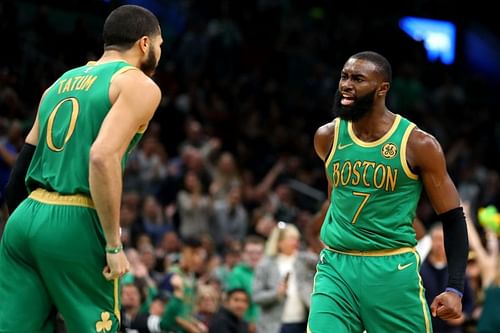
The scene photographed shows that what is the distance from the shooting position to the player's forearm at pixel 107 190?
5.01 meters

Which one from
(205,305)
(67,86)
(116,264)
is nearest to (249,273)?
(205,305)

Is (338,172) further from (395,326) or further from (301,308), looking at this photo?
(301,308)

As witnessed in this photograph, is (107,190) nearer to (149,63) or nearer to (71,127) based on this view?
(71,127)

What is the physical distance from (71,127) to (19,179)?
52 centimetres

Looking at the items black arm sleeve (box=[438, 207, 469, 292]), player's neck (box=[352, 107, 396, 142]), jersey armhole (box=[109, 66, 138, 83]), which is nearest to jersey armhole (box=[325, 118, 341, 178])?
player's neck (box=[352, 107, 396, 142])

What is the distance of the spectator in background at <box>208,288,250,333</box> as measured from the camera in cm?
1005

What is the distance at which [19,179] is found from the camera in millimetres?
5566

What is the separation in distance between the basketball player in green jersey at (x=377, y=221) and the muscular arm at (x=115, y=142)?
1.52 metres

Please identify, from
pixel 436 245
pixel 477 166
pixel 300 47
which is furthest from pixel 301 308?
pixel 300 47

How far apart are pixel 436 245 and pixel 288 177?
23.8 feet

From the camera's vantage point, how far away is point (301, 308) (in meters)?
10.8

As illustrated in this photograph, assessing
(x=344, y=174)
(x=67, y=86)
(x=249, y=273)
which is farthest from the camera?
(x=249, y=273)

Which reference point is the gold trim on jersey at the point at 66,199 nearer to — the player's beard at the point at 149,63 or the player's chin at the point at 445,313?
the player's beard at the point at 149,63

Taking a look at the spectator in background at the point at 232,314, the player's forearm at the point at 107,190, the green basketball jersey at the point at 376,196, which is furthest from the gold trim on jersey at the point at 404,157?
the spectator in background at the point at 232,314
